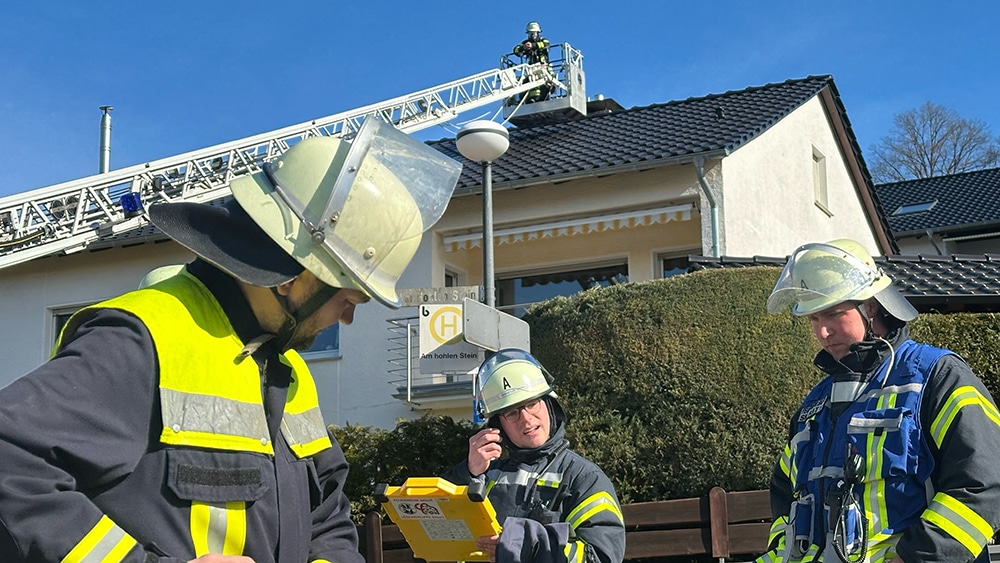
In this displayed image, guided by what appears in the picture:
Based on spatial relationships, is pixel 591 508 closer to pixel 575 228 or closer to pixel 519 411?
pixel 519 411

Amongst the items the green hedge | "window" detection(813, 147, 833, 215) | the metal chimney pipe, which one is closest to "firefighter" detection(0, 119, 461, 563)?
the green hedge

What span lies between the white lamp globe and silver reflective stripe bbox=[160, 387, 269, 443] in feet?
22.8

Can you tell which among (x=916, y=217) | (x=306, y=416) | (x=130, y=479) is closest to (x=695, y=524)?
(x=306, y=416)

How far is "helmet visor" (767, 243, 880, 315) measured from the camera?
4125 mm

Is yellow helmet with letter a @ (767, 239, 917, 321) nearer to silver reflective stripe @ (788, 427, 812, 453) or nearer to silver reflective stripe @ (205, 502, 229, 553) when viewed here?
silver reflective stripe @ (788, 427, 812, 453)

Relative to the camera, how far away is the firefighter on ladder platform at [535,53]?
22.7 m

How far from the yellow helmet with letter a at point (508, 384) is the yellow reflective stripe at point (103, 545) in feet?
10.0

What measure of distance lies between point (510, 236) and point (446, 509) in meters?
13.2

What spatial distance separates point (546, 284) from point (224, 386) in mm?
16229

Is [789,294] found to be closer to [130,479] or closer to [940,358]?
[940,358]

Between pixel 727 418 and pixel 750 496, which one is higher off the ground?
pixel 727 418

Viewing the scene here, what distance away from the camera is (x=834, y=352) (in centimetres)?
414

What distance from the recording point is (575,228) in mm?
16938

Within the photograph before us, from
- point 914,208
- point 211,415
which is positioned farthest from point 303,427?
point 914,208
